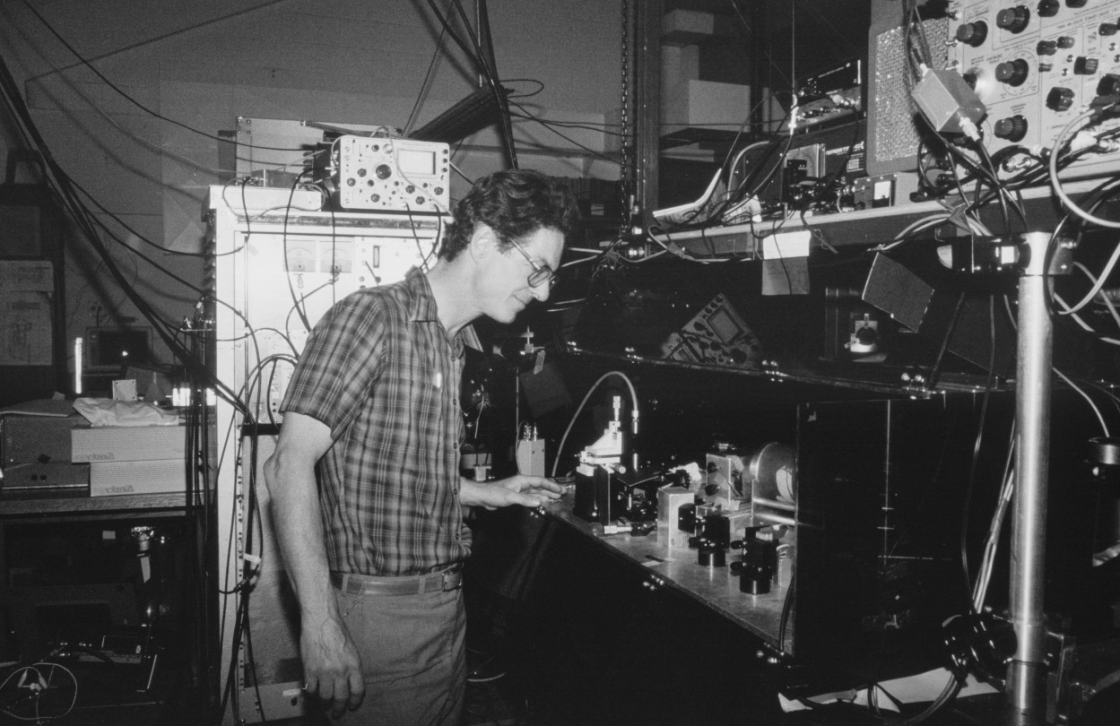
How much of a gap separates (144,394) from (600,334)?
2306mm

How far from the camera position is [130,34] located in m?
4.75

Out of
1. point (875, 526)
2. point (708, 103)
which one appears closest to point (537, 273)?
point (875, 526)

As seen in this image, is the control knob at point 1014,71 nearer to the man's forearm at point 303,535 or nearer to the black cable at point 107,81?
the man's forearm at point 303,535

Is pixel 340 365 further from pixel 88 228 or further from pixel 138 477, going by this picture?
pixel 138 477

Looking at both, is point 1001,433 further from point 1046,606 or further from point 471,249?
point 471,249

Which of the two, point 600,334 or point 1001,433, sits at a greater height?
point 600,334

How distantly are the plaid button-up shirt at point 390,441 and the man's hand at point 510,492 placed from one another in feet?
1.16

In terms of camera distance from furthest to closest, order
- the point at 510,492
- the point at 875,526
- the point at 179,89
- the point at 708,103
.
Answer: the point at 708,103, the point at 179,89, the point at 510,492, the point at 875,526

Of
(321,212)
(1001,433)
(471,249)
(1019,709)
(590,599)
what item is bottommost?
(590,599)

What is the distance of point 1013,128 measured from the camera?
1.18 m

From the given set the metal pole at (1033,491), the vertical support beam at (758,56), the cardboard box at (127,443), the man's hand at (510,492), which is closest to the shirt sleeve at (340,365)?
the man's hand at (510,492)

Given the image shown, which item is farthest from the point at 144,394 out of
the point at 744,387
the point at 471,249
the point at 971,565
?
the point at 971,565

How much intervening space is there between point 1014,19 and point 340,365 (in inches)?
49.3

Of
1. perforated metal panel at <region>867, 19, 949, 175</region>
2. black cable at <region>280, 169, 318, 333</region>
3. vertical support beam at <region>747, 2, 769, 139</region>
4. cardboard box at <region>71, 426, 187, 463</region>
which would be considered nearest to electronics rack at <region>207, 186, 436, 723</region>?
black cable at <region>280, 169, 318, 333</region>
